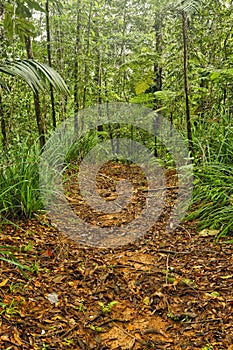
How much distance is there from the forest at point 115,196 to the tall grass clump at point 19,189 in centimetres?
1

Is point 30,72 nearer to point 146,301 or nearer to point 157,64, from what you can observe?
point 146,301

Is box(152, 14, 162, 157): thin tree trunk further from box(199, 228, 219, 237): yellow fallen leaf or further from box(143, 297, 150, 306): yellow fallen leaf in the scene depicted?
box(143, 297, 150, 306): yellow fallen leaf

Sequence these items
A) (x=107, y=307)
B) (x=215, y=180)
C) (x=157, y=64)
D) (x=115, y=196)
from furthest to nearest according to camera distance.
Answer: (x=157, y=64)
(x=115, y=196)
(x=215, y=180)
(x=107, y=307)

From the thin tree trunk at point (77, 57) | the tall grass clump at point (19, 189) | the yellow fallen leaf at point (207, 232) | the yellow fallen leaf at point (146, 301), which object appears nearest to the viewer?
the yellow fallen leaf at point (146, 301)

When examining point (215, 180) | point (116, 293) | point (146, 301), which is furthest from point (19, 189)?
point (215, 180)

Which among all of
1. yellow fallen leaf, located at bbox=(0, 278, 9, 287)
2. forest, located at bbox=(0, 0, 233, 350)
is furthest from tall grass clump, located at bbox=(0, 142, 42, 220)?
yellow fallen leaf, located at bbox=(0, 278, 9, 287)

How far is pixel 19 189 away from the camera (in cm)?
247

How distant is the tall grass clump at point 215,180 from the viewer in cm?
262

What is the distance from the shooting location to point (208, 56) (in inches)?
167

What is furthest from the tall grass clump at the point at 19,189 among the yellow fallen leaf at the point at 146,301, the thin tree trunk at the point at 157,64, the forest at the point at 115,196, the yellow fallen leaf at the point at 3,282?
the thin tree trunk at the point at 157,64

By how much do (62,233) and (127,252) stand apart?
53 cm

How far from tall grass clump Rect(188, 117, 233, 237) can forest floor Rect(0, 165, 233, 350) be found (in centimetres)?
19

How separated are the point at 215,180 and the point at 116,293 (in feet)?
4.57

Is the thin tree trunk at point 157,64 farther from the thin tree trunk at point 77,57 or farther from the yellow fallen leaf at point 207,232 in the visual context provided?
the yellow fallen leaf at point 207,232
